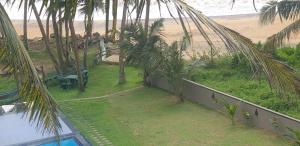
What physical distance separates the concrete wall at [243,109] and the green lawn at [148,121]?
19cm

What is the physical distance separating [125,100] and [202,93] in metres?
2.37

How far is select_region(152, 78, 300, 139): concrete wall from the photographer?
10.1 m

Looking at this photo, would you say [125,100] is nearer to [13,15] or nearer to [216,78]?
[216,78]

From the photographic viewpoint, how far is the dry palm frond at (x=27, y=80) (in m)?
4.09

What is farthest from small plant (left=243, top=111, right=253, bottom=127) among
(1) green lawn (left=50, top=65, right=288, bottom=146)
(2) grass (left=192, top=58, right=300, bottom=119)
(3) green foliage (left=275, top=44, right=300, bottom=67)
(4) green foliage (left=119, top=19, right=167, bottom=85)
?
(4) green foliage (left=119, top=19, right=167, bottom=85)

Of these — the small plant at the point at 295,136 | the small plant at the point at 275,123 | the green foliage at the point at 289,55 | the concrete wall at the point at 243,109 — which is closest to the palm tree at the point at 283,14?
the green foliage at the point at 289,55

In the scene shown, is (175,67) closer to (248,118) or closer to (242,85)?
(242,85)

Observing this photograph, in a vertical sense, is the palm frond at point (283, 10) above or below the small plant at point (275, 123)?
above

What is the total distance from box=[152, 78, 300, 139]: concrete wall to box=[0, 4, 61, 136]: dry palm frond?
6610 mm

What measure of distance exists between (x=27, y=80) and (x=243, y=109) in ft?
26.1

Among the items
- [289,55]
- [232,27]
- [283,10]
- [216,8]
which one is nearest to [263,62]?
[283,10]

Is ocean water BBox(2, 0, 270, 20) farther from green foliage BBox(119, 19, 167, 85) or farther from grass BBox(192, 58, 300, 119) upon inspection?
green foliage BBox(119, 19, 167, 85)

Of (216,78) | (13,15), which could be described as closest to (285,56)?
(216,78)

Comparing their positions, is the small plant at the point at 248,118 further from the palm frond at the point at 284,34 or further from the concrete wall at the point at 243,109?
the palm frond at the point at 284,34
